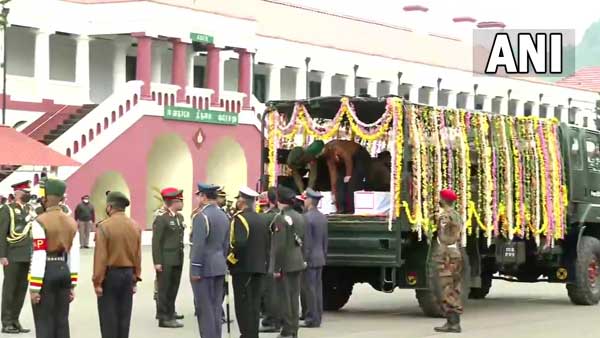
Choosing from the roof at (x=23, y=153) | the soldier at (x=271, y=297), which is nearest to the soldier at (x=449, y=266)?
the soldier at (x=271, y=297)

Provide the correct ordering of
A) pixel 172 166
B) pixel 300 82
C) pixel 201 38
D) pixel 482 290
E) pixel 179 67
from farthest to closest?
1. pixel 300 82
2. pixel 201 38
3. pixel 172 166
4. pixel 179 67
5. pixel 482 290

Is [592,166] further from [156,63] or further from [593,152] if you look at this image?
[156,63]

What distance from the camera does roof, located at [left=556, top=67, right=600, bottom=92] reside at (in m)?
84.7

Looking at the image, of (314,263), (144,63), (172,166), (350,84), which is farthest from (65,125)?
(314,263)

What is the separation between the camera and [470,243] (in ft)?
64.9

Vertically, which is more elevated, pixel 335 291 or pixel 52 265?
pixel 52 265

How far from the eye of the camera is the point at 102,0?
4694 centimetres

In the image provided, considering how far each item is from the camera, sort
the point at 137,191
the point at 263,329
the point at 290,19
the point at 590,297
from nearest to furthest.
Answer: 1. the point at 263,329
2. the point at 590,297
3. the point at 137,191
4. the point at 290,19

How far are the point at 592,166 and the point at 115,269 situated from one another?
36.2 ft

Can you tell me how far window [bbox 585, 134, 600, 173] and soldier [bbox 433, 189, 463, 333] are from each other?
5.33 m

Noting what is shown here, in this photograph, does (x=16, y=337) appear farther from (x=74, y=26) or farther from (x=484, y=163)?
(x=74, y=26)

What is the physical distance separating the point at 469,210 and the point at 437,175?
38.8 inches

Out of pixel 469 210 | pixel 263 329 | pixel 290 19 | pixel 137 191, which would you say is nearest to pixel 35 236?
pixel 263 329

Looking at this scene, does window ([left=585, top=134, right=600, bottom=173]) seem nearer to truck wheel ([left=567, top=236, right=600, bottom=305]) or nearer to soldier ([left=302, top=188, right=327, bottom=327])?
truck wheel ([left=567, top=236, right=600, bottom=305])
